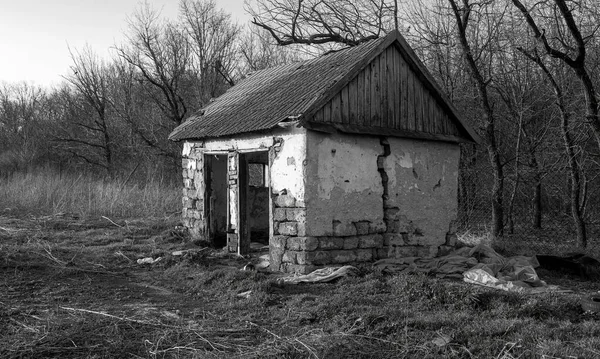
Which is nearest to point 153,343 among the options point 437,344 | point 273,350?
point 273,350

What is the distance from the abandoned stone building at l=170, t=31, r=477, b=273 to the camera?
8.66m

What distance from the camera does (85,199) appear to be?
17.3m

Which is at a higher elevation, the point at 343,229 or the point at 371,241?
the point at 343,229

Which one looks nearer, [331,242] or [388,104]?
[331,242]

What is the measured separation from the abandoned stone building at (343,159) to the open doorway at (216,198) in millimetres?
A: 25

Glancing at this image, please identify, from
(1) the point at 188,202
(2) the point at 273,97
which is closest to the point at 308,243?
(2) the point at 273,97

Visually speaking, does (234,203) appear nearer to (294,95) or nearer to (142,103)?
(294,95)

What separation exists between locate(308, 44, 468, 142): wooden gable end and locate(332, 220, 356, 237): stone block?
5.05 feet

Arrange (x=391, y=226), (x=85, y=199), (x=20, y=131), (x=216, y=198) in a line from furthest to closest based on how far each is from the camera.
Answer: (x=20, y=131), (x=85, y=199), (x=216, y=198), (x=391, y=226)

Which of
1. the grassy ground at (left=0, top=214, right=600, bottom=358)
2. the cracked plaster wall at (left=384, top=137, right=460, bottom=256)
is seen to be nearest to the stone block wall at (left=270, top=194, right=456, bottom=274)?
the cracked plaster wall at (left=384, top=137, right=460, bottom=256)

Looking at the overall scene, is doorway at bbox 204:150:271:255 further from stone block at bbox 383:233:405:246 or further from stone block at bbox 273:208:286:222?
stone block at bbox 383:233:405:246

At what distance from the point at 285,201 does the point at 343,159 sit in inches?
46.4

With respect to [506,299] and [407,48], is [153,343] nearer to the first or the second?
[506,299]

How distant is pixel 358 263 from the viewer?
903 cm
